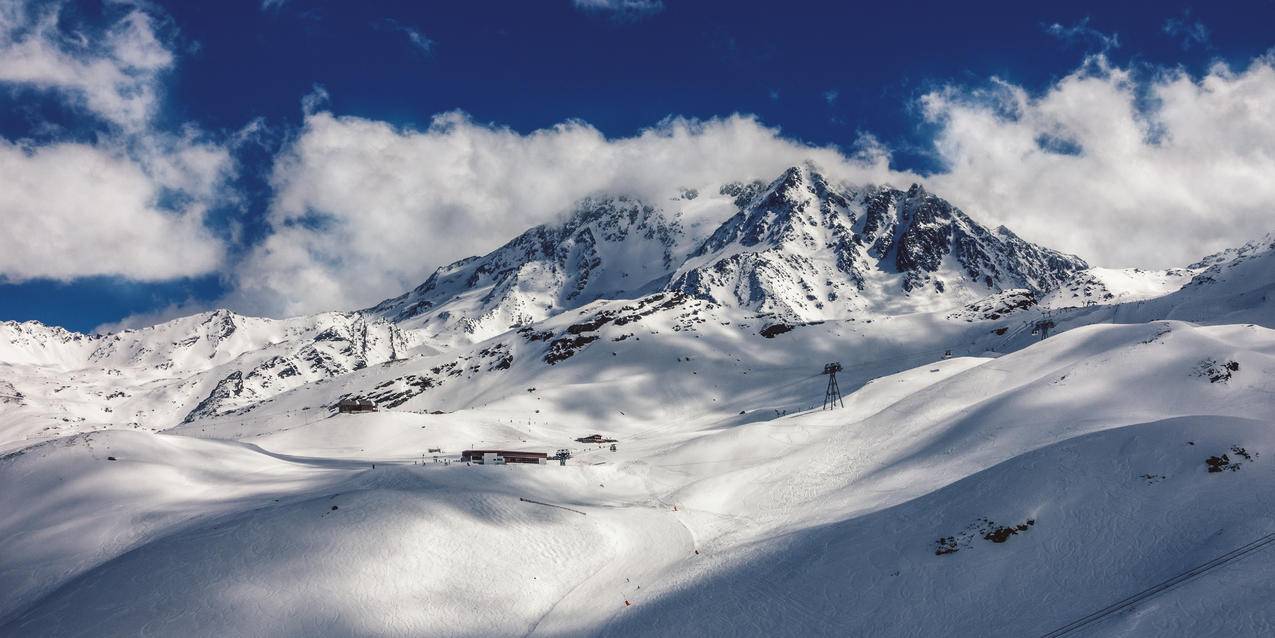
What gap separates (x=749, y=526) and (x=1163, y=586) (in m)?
28.6

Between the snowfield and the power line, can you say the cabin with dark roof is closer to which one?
the snowfield

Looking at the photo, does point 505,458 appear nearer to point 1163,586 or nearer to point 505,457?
point 505,457

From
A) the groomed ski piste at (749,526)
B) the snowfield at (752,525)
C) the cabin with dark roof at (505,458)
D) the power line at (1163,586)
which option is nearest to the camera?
the power line at (1163,586)

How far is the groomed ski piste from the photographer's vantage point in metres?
28.6

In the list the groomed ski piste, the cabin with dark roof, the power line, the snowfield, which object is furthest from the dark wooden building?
the power line

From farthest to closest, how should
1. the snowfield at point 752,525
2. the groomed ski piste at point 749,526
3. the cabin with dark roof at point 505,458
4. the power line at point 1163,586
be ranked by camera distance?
the cabin with dark roof at point 505,458 → the groomed ski piste at point 749,526 → the snowfield at point 752,525 → the power line at point 1163,586

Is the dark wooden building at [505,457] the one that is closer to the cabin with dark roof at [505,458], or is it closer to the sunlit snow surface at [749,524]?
the cabin with dark roof at [505,458]

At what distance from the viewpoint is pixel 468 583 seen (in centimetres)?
4250

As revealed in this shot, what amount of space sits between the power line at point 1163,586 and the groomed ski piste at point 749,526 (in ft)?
1.91

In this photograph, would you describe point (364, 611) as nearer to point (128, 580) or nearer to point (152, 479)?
point (128, 580)

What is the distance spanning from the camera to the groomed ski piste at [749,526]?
1127 inches

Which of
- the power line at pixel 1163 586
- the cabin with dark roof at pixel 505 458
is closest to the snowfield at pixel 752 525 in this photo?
the power line at pixel 1163 586

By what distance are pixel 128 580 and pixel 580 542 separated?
88.9ft

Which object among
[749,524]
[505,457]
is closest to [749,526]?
[749,524]
